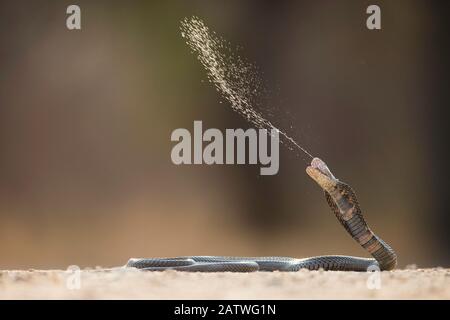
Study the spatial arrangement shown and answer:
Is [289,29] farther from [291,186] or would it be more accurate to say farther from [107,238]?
[107,238]

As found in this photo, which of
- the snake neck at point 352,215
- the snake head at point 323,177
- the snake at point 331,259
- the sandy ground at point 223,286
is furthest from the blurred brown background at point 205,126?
the sandy ground at point 223,286

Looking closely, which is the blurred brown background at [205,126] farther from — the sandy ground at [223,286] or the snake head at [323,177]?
the sandy ground at [223,286]

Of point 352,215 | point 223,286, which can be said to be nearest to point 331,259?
point 352,215

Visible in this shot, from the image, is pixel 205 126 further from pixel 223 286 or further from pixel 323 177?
pixel 223 286

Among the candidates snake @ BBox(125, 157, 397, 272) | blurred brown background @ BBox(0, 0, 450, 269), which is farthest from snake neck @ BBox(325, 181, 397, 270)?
blurred brown background @ BBox(0, 0, 450, 269)

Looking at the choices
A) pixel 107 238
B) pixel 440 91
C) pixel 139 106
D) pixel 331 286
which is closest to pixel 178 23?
pixel 139 106

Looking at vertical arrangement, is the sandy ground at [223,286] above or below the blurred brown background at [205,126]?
below
